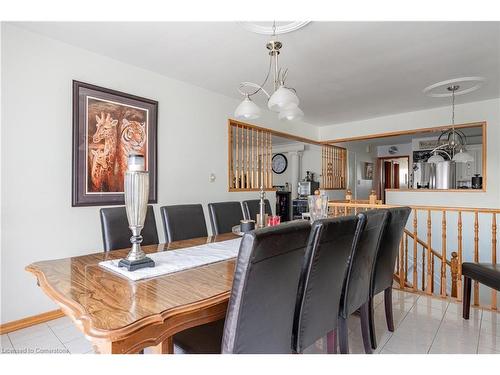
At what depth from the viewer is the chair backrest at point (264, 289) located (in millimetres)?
986

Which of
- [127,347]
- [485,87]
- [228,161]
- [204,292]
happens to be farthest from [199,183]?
[485,87]

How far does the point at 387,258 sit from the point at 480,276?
816 millimetres

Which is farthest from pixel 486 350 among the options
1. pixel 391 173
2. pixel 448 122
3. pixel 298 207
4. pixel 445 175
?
pixel 391 173

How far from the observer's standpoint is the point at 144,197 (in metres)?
1.44

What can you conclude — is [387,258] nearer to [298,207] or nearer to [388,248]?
[388,248]

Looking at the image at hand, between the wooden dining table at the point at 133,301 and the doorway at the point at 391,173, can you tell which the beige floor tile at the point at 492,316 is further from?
the doorway at the point at 391,173

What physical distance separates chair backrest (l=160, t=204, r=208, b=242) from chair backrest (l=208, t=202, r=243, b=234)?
0.13 metres

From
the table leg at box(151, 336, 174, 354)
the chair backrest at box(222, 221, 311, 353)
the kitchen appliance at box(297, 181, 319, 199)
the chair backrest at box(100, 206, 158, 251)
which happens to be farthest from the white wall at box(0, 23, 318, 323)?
the kitchen appliance at box(297, 181, 319, 199)

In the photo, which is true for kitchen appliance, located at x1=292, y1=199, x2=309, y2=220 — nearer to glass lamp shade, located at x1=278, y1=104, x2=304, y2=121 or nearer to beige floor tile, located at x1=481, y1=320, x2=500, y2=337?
beige floor tile, located at x1=481, y1=320, x2=500, y2=337

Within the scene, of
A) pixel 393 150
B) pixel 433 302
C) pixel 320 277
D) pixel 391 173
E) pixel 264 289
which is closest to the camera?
pixel 264 289

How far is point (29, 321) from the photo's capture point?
237cm

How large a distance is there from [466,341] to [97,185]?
10.6 ft

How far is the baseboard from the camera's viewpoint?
2.24 meters
